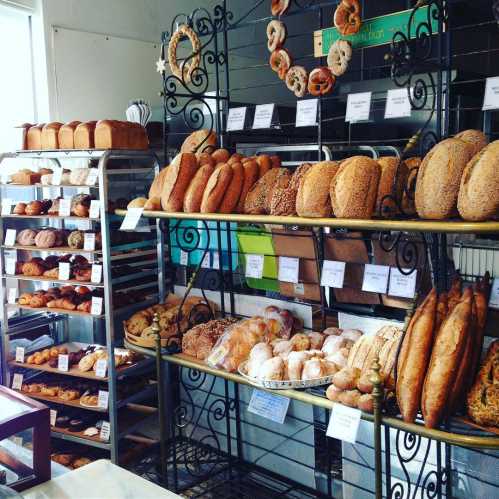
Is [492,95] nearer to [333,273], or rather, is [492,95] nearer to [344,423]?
[333,273]

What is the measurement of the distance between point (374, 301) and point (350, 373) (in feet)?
1.97

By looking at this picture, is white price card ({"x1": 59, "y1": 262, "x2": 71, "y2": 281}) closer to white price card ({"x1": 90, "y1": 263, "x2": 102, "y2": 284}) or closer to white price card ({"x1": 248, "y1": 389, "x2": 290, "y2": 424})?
white price card ({"x1": 90, "y1": 263, "x2": 102, "y2": 284})

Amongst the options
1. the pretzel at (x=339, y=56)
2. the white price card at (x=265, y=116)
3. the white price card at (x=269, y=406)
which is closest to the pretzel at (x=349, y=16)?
the pretzel at (x=339, y=56)

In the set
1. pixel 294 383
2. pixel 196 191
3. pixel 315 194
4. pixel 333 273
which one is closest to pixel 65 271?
pixel 196 191

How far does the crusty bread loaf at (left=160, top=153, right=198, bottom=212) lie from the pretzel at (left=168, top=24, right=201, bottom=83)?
52cm

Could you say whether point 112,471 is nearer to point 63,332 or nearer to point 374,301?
point 374,301

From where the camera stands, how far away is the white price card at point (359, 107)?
2.07m

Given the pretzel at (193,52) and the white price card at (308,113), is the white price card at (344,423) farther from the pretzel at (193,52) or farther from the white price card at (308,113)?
the pretzel at (193,52)

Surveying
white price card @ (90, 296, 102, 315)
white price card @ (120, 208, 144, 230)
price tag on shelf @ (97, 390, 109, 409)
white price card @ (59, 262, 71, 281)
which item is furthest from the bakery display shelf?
price tag on shelf @ (97, 390, 109, 409)

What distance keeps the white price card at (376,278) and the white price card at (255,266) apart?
20.4 inches

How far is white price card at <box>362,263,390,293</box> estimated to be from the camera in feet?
7.10

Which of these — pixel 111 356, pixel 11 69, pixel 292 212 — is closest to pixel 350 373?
pixel 292 212

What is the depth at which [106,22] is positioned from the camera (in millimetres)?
4094

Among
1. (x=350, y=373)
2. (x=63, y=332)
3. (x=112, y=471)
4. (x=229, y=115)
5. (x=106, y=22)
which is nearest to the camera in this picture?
(x=112, y=471)
